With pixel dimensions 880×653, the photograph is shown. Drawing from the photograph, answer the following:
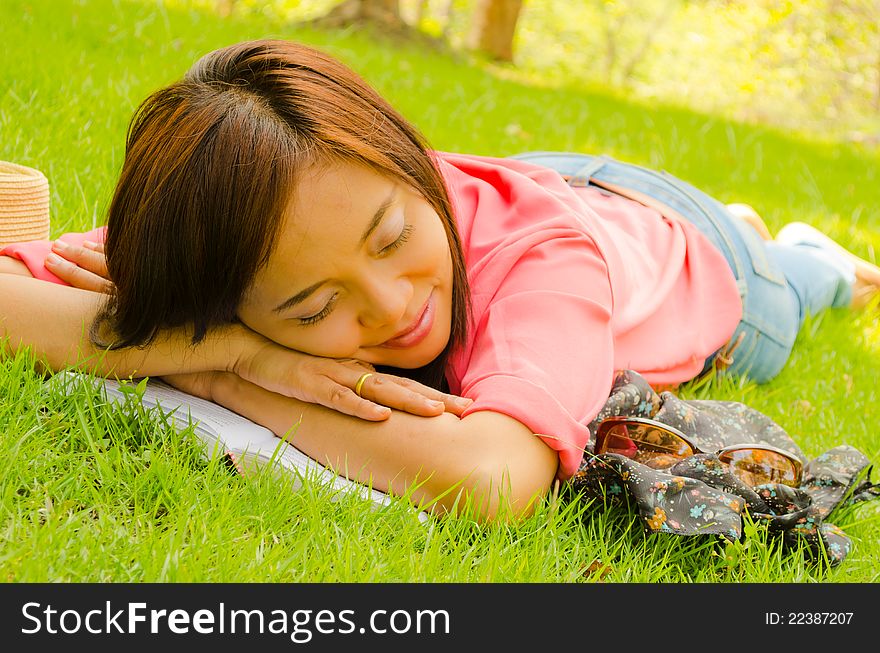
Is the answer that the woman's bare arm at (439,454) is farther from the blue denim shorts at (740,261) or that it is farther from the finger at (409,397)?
the blue denim shorts at (740,261)

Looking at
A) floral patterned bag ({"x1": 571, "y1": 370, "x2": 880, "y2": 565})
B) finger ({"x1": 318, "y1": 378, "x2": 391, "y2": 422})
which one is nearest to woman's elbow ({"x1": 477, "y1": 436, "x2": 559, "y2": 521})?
floral patterned bag ({"x1": 571, "y1": 370, "x2": 880, "y2": 565})

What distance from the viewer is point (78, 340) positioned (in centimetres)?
240

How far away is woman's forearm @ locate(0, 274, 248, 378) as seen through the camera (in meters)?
2.35

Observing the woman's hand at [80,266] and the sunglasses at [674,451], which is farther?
the woman's hand at [80,266]

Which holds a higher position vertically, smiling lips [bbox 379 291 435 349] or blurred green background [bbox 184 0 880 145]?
smiling lips [bbox 379 291 435 349]

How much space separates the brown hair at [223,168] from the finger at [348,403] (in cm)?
29

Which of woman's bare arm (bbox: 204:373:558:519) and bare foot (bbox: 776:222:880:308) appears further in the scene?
bare foot (bbox: 776:222:880:308)

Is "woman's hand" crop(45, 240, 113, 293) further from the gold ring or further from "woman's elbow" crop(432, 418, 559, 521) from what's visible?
"woman's elbow" crop(432, 418, 559, 521)

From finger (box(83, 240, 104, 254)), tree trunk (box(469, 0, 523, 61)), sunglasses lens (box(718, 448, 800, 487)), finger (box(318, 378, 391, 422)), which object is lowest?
tree trunk (box(469, 0, 523, 61))

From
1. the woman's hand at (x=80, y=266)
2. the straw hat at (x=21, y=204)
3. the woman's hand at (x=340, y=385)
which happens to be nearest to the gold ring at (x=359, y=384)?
the woman's hand at (x=340, y=385)

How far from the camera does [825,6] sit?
51.7 feet

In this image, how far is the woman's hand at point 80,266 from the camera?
2.53 meters

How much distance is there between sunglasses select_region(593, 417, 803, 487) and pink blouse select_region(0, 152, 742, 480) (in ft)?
0.36
